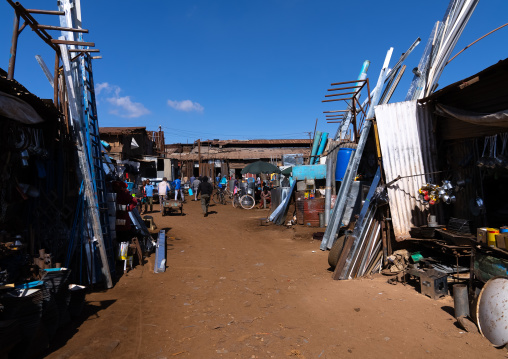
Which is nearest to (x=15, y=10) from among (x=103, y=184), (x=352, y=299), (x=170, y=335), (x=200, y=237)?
(x=103, y=184)

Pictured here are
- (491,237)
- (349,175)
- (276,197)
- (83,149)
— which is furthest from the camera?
(276,197)

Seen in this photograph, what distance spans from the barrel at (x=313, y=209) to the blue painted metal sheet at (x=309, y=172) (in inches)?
68.0

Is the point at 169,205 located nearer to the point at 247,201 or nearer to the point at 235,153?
the point at 247,201

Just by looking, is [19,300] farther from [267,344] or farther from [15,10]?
[15,10]

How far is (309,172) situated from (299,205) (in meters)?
1.70

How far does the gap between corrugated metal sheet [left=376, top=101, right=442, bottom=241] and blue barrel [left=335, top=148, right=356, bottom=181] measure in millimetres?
4183

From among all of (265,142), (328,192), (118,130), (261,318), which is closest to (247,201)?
(328,192)

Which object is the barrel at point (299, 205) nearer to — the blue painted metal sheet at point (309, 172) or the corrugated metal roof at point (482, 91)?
the blue painted metal sheet at point (309, 172)

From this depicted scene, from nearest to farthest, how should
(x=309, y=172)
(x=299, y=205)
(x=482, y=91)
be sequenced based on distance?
(x=482, y=91)
(x=299, y=205)
(x=309, y=172)

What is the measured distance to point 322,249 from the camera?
944 centimetres

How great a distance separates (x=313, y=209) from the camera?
1255 cm

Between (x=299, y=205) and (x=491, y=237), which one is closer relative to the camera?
(x=491, y=237)

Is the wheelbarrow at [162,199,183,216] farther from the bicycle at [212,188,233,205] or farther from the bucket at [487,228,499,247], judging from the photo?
the bucket at [487,228,499,247]

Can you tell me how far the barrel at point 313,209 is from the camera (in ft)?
41.0
